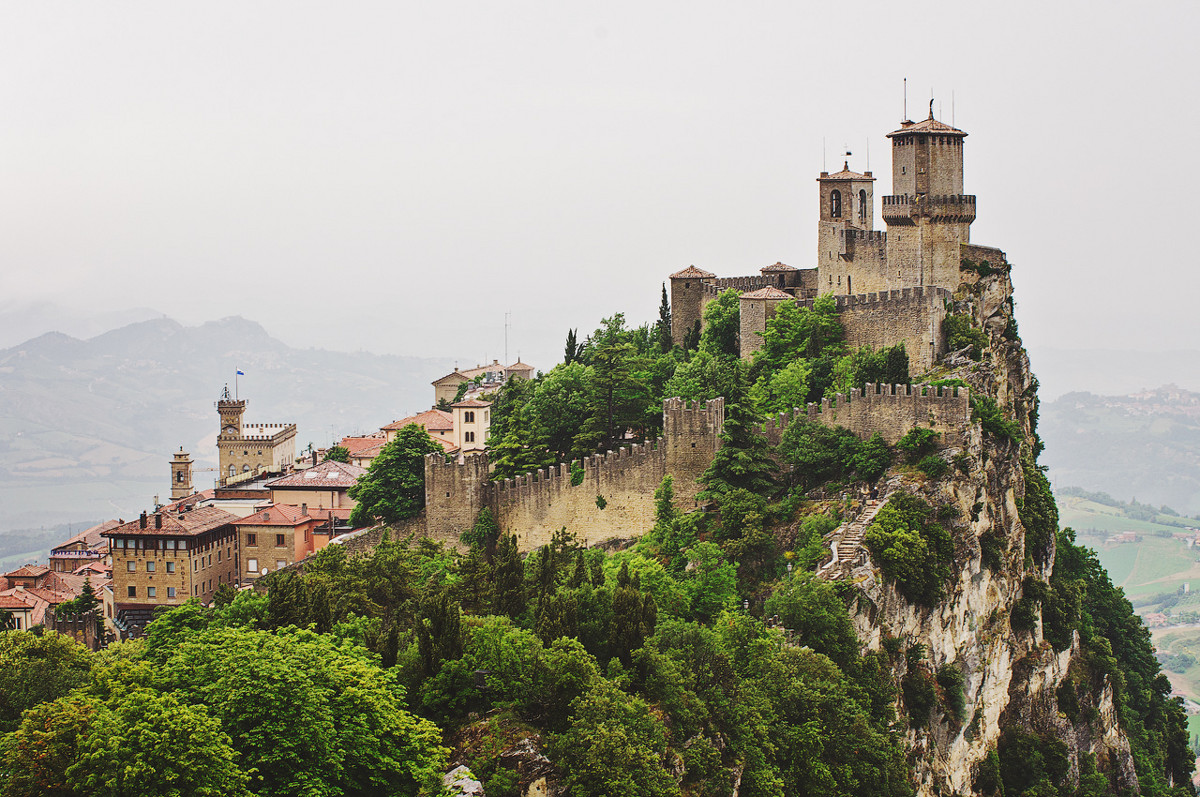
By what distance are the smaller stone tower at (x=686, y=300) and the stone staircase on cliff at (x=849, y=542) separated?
23720mm

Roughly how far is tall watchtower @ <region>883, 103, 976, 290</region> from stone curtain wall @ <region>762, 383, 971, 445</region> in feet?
36.8

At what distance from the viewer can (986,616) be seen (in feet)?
171

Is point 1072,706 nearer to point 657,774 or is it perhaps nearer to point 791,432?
point 791,432

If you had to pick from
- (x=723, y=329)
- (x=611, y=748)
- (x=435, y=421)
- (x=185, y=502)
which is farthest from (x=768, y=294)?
(x=185, y=502)

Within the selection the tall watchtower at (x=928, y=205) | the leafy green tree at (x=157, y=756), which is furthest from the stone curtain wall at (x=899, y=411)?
the leafy green tree at (x=157, y=756)

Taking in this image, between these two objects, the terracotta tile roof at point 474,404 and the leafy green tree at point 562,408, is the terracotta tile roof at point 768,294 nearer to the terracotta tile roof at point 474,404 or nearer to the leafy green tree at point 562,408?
the leafy green tree at point 562,408

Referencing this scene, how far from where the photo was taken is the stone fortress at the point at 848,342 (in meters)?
51.0

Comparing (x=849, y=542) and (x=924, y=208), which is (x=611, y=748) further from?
(x=924, y=208)

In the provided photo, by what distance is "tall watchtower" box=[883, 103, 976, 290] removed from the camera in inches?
2367

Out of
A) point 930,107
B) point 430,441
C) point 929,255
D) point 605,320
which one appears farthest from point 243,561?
point 930,107

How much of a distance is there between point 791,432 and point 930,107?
20961 millimetres

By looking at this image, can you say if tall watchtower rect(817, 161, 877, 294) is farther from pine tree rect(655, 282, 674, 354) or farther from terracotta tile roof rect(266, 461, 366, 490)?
terracotta tile roof rect(266, 461, 366, 490)

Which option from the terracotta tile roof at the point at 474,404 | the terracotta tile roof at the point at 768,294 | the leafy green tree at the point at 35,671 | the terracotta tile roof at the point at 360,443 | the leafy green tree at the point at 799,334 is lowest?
the leafy green tree at the point at 35,671

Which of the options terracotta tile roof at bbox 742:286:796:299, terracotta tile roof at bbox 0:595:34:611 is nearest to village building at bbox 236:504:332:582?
terracotta tile roof at bbox 0:595:34:611
